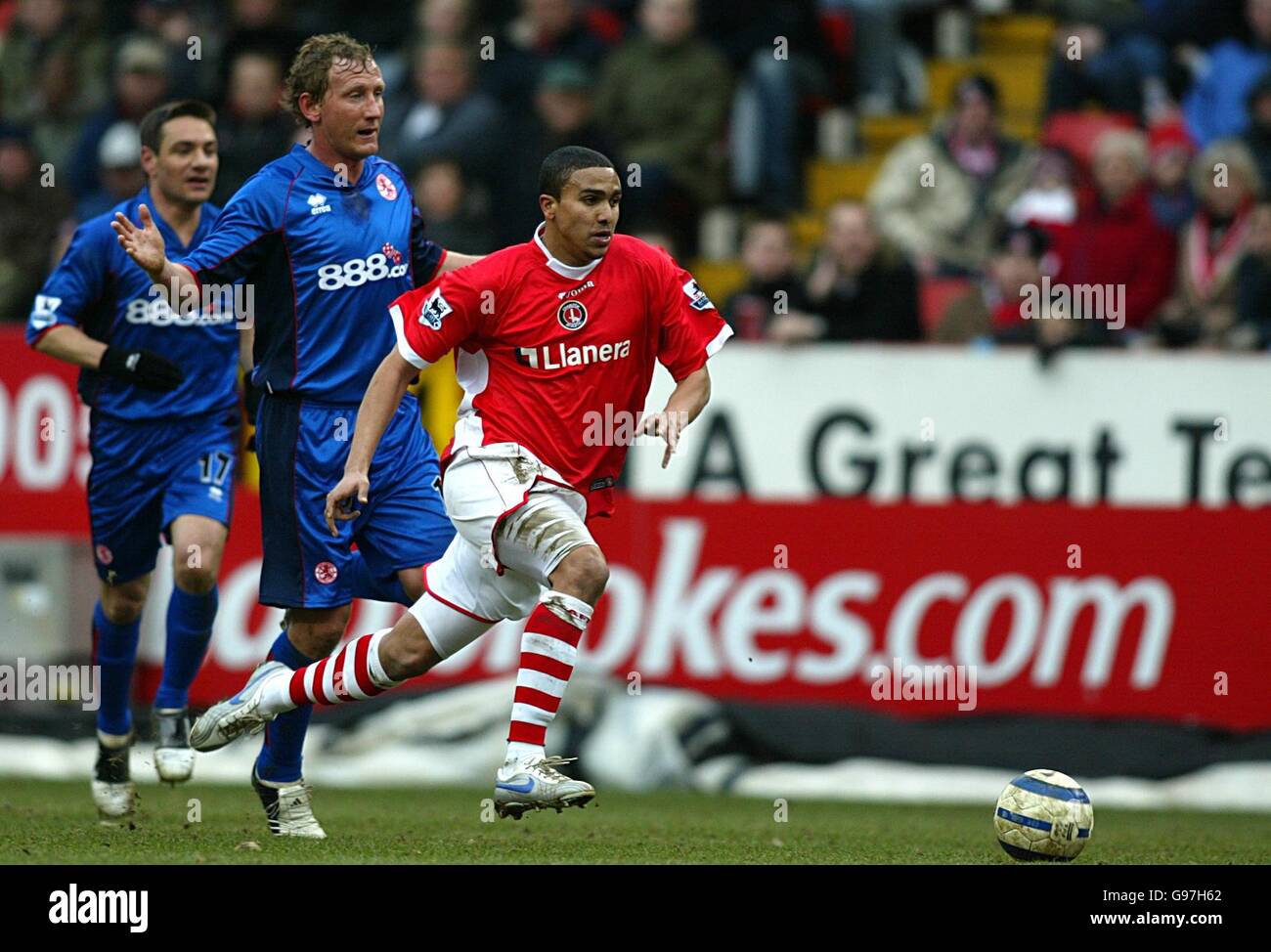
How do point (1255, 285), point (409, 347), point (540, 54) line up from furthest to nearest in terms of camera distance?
point (540, 54) → point (1255, 285) → point (409, 347)

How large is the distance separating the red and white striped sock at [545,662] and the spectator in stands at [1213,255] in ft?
23.7

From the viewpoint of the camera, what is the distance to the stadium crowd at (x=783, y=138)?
14352 mm

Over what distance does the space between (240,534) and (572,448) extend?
5.27 meters

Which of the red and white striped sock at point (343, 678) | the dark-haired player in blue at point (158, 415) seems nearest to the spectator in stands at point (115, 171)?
the dark-haired player in blue at point (158, 415)

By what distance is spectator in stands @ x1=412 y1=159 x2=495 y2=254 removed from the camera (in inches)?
584

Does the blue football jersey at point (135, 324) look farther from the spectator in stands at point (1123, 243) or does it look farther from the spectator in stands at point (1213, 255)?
the spectator in stands at point (1213, 255)

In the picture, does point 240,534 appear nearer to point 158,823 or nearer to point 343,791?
point 343,791

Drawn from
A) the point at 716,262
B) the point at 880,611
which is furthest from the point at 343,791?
the point at 716,262

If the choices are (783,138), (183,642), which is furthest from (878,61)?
(183,642)

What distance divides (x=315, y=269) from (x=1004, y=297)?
6831 mm

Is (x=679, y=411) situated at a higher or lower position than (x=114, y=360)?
lower

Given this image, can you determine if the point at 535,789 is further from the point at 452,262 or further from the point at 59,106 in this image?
the point at 59,106

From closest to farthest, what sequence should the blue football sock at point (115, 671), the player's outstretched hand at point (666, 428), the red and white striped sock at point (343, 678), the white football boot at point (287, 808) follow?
1. the player's outstretched hand at point (666, 428)
2. the red and white striped sock at point (343, 678)
3. the white football boot at point (287, 808)
4. the blue football sock at point (115, 671)

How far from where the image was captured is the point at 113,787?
31.5 feet
